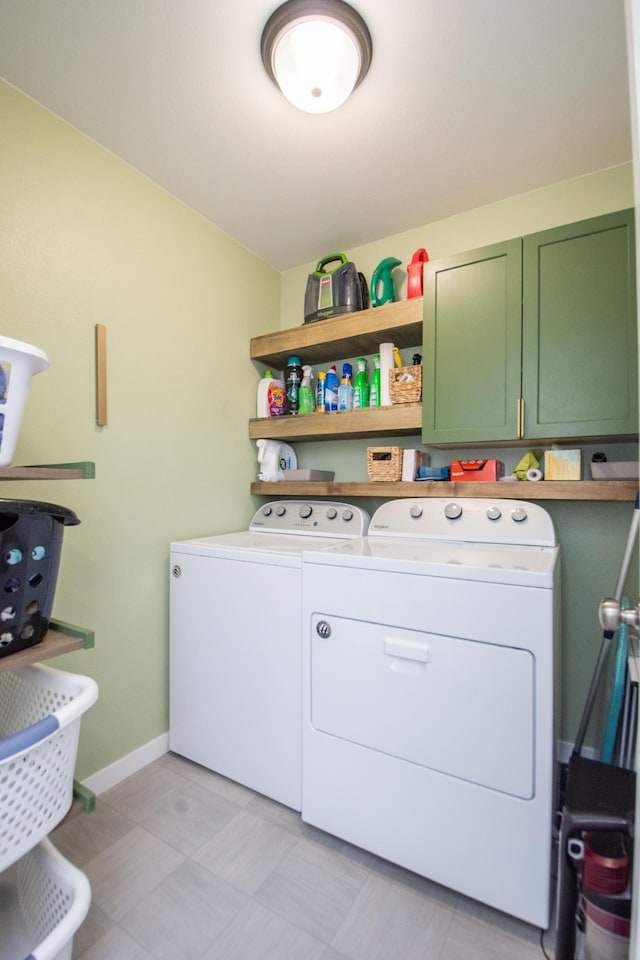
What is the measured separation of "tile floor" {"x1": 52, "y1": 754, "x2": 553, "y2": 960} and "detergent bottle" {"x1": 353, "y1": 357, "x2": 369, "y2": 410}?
1.77 m

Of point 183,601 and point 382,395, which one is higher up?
point 382,395

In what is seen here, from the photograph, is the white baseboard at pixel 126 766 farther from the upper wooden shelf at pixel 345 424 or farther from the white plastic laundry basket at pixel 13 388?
the upper wooden shelf at pixel 345 424

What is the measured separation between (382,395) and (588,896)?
1.76m

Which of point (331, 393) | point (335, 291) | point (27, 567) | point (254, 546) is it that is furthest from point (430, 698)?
point (335, 291)

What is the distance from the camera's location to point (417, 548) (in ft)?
5.16

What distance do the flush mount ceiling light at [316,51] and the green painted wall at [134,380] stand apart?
84 centimetres

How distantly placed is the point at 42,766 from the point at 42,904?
20.2 inches

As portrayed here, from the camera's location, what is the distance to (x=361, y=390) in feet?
7.13

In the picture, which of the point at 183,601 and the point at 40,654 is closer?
the point at 40,654

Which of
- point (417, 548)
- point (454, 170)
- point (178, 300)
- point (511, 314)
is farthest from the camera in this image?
point (178, 300)

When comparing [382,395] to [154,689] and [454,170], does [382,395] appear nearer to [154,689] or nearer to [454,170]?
[454,170]

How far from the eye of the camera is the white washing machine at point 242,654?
155 centimetres

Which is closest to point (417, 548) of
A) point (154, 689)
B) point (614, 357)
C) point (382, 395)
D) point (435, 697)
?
point (435, 697)

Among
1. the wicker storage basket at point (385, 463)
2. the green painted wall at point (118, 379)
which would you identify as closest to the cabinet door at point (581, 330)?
the wicker storage basket at point (385, 463)
